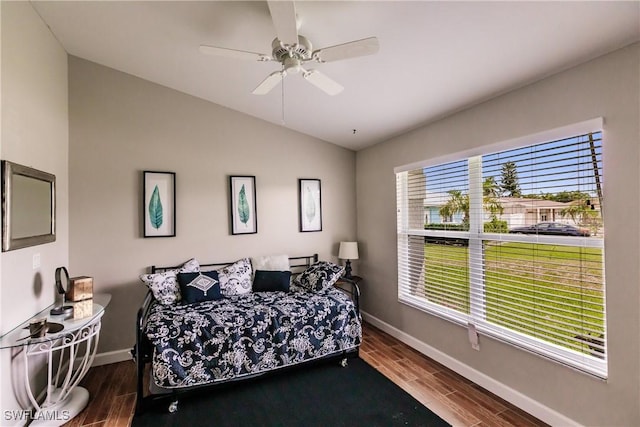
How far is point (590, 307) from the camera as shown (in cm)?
194

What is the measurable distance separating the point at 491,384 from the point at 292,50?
2.92 metres

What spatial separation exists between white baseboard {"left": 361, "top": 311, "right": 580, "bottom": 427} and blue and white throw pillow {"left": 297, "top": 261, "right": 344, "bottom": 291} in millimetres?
1051

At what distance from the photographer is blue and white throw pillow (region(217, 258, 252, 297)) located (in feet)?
10.5

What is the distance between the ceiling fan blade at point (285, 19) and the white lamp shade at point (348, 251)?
2.75 metres

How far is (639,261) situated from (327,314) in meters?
2.20

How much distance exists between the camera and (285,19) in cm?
144

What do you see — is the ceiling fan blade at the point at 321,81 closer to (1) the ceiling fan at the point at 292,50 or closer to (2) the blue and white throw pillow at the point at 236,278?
(1) the ceiling fan at the point at 292,50

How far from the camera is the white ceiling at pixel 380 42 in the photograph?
1676 mm

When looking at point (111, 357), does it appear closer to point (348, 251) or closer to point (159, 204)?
point (159, 204)

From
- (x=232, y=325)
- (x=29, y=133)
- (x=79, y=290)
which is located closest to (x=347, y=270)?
(x=232, y=325)

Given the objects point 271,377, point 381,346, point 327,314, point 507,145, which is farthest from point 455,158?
point 271,377

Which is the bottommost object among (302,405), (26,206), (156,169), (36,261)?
(302,405)

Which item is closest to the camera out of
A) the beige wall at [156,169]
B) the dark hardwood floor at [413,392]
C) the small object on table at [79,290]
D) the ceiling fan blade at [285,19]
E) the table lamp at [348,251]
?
the ceiling fan blade at [285,19]

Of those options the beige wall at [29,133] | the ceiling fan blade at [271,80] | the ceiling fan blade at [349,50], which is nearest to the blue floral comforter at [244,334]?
the beige wall at [29,133]
